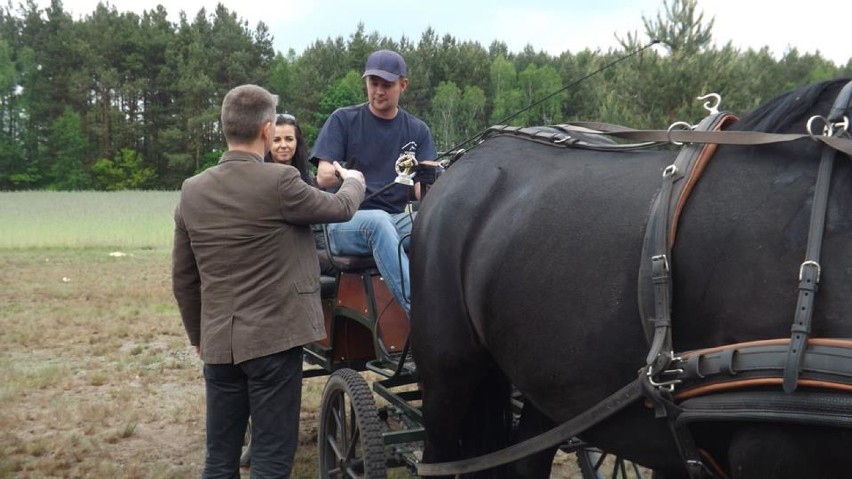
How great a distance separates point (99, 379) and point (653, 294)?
570 cm

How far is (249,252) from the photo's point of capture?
9.78 feet

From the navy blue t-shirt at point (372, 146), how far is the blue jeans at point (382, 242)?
0.14 m

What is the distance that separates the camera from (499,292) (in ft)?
8.59

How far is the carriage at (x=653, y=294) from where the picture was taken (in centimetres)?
186

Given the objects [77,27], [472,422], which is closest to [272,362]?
[472,422]

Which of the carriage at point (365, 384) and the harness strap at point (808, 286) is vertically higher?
the harness strap at point (808, 286)

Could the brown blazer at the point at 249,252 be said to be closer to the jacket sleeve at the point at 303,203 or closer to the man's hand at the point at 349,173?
the jacket sleeve at the point at 303,203

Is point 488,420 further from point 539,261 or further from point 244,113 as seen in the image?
point 244,113

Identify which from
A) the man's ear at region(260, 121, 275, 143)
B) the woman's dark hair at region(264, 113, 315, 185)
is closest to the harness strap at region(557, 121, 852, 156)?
the man's ear at region(260, 121, 275, 143)

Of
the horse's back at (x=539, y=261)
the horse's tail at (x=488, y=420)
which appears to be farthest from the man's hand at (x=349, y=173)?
the horse's tail at (x=488, y=420)

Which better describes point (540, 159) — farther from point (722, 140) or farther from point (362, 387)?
point (362, 387)

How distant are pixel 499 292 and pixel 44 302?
30.2 feet

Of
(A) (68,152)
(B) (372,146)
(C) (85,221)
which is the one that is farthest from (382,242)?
(A) (68,152)

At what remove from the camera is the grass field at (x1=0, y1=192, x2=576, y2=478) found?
4867 mm
